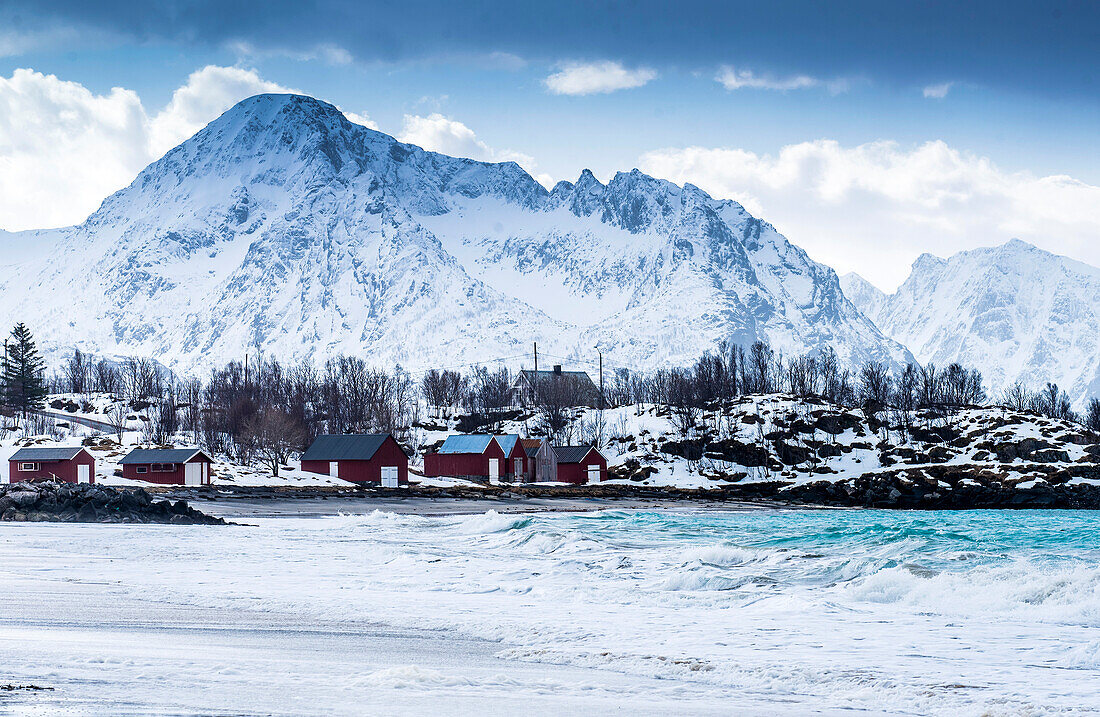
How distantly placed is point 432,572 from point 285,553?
20.0 feet

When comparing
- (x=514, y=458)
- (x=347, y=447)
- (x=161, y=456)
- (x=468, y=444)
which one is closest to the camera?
(x=161, y=456)

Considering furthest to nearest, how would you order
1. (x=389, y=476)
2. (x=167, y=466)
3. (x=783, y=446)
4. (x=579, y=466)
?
(x=783, y=446) → (x=579, y=466) → (x=389, y=476) → (x=167, y=466)

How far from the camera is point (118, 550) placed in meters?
27.0

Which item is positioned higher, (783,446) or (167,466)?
(167,466)

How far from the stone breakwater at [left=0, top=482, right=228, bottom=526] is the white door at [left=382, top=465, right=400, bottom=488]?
48106mm

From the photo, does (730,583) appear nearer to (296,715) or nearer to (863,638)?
(863,638)

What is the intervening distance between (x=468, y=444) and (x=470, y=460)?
233cm

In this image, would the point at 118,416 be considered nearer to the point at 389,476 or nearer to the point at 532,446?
the point at 532,446

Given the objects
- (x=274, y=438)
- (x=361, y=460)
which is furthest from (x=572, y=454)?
(x=274, y=438)

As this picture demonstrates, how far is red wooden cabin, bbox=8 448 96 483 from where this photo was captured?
78438mm

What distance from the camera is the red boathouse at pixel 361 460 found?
309 ft

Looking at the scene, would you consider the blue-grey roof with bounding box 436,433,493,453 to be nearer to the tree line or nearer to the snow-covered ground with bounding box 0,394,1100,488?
the snow-covered ground with bounding box 0,394,1100,488

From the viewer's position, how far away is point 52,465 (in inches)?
3093

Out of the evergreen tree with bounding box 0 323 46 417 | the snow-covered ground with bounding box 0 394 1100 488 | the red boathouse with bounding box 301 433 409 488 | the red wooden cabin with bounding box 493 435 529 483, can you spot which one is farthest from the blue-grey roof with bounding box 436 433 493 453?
the evergreen tree with bounding box 0 323 46 417
